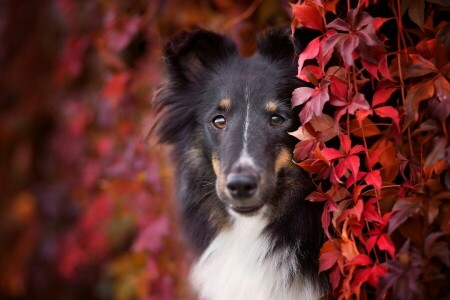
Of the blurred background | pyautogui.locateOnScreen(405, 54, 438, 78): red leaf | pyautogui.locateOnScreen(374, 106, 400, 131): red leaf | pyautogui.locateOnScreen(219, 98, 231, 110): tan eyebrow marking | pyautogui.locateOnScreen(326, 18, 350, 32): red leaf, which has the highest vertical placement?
pyautogui.locateOnScreen(326, 18, 350, 32): red leaf

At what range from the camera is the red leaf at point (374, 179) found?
8.06ft

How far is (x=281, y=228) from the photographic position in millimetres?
3080

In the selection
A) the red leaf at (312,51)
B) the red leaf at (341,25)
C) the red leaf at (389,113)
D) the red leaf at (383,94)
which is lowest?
the red leaf at (389,113)

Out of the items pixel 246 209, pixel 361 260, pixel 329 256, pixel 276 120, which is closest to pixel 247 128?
pixel 276 120

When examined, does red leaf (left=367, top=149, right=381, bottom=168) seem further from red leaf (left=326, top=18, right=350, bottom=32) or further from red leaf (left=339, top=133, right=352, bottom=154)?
red leaf (left=326, top=18, right=350, bottom=32)

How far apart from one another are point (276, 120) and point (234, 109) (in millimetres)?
215

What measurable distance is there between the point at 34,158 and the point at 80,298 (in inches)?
56.9

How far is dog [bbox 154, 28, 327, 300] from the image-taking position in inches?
117

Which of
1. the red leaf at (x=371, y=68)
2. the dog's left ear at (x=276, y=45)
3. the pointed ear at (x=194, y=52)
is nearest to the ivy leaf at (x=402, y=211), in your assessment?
the red leaf at (x=371, y=68)

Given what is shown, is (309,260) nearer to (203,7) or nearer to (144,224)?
(144,224)

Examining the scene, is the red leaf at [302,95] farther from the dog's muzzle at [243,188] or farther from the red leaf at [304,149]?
the dog's muzzle at [243,188]

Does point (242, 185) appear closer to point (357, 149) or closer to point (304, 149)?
point (304, 149)

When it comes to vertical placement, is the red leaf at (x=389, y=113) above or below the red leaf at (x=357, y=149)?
above

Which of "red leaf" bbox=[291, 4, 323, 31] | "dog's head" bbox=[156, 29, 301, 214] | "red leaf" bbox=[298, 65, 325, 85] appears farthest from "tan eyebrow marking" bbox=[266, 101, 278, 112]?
"red leaf" bbox=[291, 4, 323, 31]
